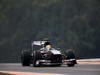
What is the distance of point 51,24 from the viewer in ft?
232

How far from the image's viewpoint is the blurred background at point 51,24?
198ft

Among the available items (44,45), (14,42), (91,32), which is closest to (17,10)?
(14,42)

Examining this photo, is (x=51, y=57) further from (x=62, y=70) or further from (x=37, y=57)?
(x=62, y=70)

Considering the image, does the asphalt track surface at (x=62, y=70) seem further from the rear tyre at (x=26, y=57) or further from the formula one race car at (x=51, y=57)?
the rear tyre at (x=26, y=57)

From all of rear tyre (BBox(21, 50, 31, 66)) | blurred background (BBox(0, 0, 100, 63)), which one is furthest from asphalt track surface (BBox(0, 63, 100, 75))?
blurred background (BBox(0, 0, 100, 63))

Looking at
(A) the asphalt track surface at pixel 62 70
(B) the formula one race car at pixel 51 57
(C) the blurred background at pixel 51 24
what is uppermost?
(C) the blurred background at pixel 51 24

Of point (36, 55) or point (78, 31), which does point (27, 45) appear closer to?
point (78, 31)

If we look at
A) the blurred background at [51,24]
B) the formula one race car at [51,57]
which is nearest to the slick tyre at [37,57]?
the formula one race car at [51,57]

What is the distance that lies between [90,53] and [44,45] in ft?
117

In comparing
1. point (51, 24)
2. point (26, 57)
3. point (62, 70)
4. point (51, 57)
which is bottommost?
point (62, 70)

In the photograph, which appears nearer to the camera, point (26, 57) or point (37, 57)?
point (37, 57)

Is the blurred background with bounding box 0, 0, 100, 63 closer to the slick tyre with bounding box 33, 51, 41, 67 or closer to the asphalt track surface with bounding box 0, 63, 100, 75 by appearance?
the slick tyre with bounding box 33, 51, 41, 67

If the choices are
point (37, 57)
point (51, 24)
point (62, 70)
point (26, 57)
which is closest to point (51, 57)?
point (37, 57)

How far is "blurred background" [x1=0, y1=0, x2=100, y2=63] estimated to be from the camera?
60344mm
